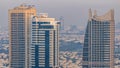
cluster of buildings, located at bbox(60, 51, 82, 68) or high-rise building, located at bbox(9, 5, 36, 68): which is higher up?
high-rise building, located at bbox(9, 5, 36, 68)

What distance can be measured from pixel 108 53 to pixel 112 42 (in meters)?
0.41

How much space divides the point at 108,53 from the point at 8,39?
3.70 metres

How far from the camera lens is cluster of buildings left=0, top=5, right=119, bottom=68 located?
457 ft

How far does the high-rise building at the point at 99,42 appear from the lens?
139 meters

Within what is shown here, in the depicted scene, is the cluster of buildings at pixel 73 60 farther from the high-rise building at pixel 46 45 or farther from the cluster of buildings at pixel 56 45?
the high-rise building at pixel 46 45

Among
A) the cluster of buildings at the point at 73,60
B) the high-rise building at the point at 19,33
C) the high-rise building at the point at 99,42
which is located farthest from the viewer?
the high-rise building at the point at 19,33

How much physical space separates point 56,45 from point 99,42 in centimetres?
156

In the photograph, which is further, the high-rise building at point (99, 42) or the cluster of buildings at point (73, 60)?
the cluster of buildings at point (73, 60)

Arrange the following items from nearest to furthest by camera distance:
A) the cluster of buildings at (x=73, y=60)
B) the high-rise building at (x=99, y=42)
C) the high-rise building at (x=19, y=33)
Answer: the high-rise building at (x=99, y=42) < the cluster of buildings at (x=73, y=60) < the high-rise building at (x=19, y=33)

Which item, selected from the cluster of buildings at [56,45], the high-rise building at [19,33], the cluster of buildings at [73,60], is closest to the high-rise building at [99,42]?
the cluster of buildings at [56,45]

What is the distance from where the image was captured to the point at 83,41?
140 m

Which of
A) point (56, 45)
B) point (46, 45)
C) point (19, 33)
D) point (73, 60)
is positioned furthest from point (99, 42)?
point (19, 33)

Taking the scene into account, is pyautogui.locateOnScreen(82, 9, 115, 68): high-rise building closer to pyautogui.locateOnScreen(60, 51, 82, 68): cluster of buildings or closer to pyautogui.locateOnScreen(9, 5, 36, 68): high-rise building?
pyautogui.locateOnScreen(60, 51, 82, 68): cluster of buildings

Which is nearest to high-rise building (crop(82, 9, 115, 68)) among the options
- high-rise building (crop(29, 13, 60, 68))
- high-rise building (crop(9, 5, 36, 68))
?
high-rise building (crop(29, 13, 60, 68))
